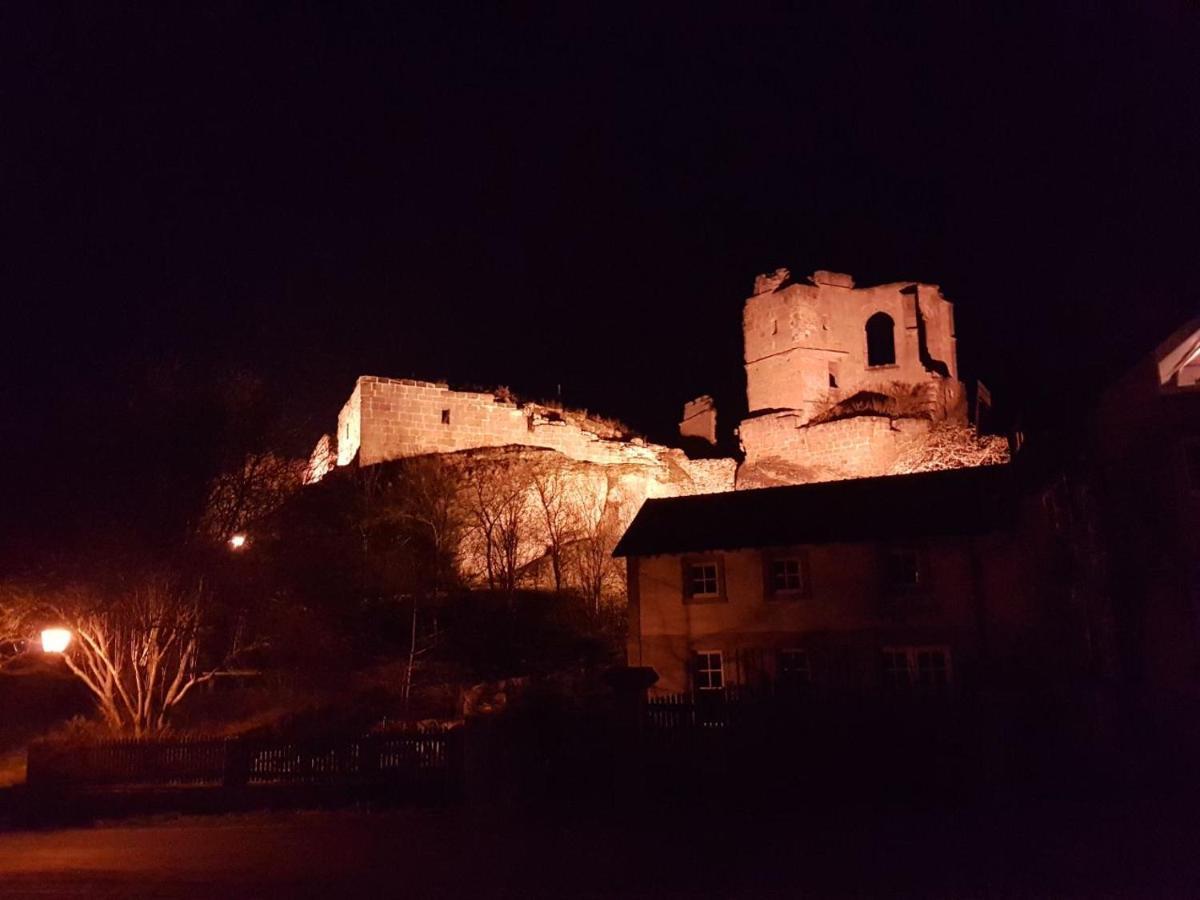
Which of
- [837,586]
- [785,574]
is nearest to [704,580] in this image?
[785,574]

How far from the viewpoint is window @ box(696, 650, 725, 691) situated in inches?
812

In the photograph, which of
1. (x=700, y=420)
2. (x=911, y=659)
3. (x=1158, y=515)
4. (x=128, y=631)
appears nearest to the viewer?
(x=128, y=631)

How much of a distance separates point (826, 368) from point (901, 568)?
92.5 ft

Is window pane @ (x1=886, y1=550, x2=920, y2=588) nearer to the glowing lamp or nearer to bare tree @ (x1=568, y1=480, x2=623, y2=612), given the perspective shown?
bare tree @ (x1=568, y1=480, x2=623, y2=612)

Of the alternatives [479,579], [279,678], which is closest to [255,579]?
[279,678]

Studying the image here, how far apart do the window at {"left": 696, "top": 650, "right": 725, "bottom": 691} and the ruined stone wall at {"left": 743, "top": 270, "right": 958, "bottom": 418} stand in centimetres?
2628

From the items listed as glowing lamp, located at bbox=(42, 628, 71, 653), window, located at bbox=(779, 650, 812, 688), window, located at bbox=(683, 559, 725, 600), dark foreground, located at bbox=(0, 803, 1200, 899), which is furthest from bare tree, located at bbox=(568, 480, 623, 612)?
dark foreground, located at bbox=(0, 803, 1200, 899)

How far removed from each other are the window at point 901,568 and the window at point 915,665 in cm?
134

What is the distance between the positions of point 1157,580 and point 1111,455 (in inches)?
132

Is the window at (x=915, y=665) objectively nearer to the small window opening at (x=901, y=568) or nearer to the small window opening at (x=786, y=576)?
the small window opening at (x=901, y=568)

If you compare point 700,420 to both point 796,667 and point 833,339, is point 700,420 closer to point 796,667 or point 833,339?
point 833,339

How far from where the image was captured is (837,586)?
64.8ft

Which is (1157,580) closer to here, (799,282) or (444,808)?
(444,808)

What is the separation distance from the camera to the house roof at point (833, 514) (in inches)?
758
